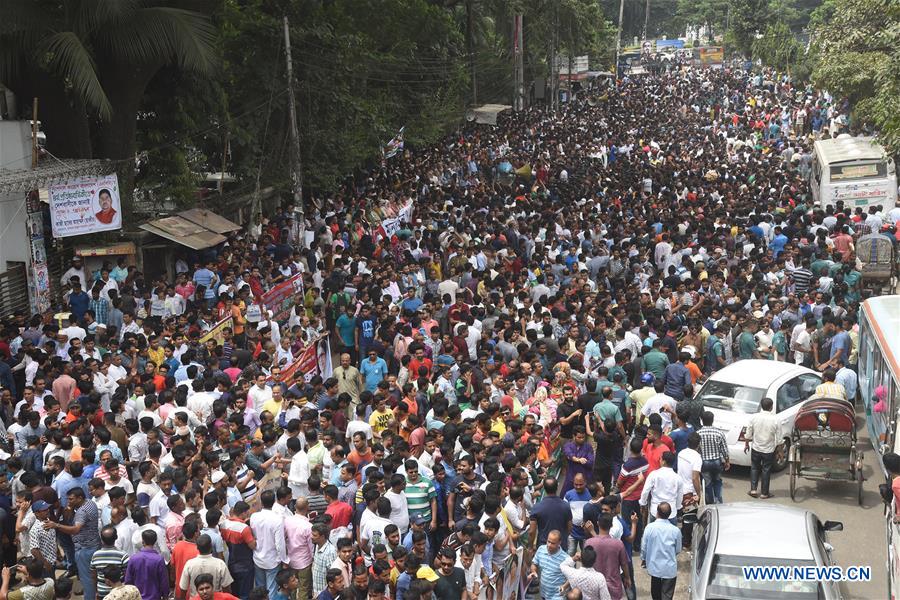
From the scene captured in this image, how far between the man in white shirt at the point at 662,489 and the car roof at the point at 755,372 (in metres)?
3.75

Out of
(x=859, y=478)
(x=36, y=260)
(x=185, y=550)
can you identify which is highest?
(x=36, y=260)

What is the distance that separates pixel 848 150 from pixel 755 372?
16.8 meters

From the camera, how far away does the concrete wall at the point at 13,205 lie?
61.5ft

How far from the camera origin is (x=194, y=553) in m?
8.88

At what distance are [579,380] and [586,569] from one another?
5.56 m

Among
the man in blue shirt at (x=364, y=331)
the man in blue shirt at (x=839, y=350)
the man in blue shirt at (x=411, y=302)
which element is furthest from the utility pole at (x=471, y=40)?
the man in blue shirt at (x=839, y=350)

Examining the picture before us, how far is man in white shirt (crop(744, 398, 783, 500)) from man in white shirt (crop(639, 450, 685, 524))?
92.4 inches

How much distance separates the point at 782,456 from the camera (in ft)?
45.8

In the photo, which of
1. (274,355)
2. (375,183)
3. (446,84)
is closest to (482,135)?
(446,84)

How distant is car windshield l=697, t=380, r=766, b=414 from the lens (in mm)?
13962

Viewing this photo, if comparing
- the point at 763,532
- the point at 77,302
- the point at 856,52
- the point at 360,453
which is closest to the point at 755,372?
the point at 763,532

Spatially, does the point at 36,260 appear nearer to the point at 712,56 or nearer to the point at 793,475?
the point at 793,475

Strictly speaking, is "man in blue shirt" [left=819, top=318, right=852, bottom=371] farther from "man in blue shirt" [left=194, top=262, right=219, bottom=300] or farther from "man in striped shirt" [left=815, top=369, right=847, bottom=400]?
"man in blue shirt" [left=194, top=262, right=219, bottom=300]

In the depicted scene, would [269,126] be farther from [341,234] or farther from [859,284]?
[859,284]
